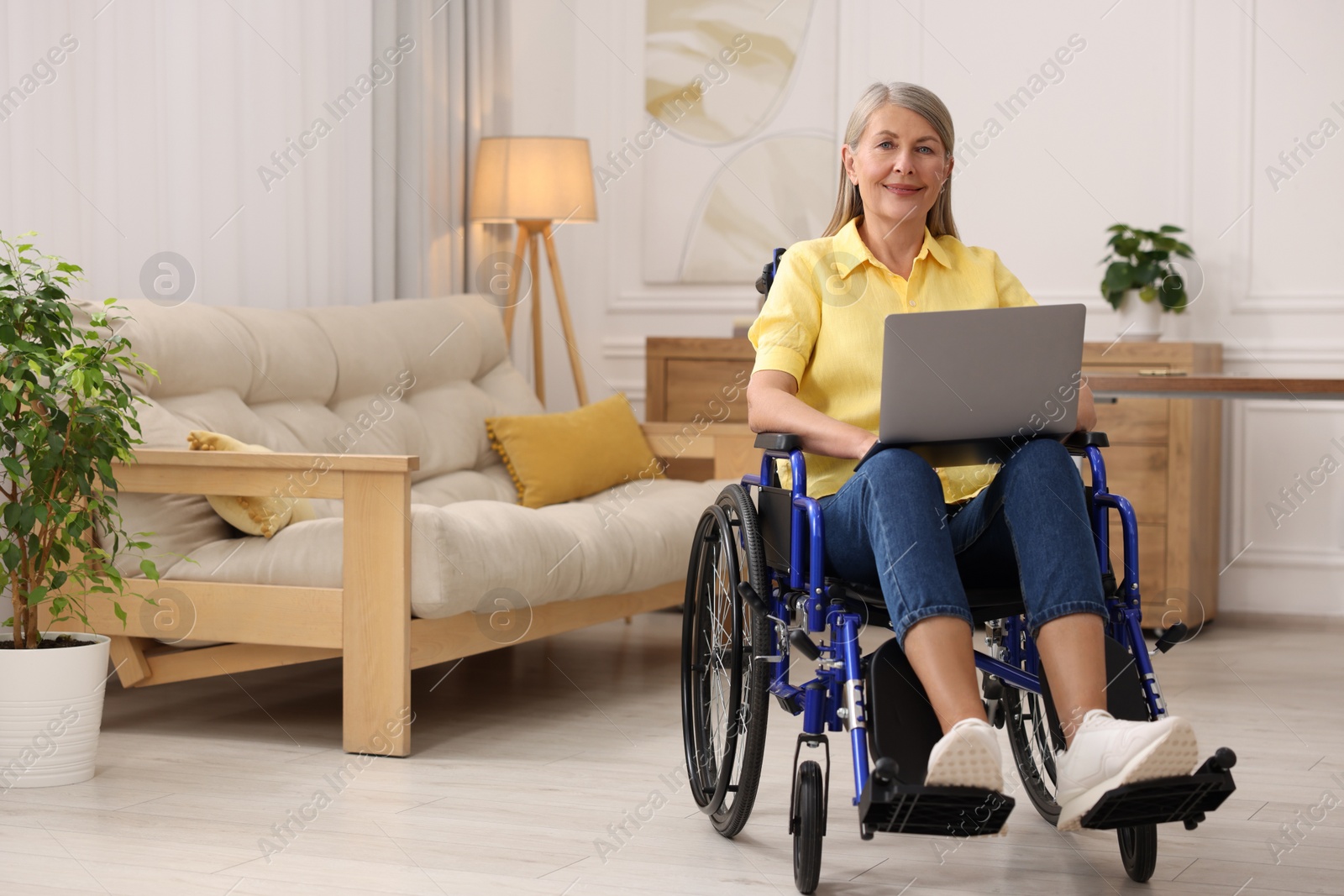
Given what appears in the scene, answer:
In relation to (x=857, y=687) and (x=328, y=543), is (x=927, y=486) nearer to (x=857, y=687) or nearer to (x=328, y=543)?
(x=857, y=687)

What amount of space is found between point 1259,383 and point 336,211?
2.27 metres

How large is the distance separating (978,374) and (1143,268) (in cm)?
246

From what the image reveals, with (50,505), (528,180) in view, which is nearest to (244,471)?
(50,505)

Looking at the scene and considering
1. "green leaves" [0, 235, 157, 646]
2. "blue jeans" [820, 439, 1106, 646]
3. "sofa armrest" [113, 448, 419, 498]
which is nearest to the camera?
"blue jeans" [820, 439, 1106, 646]

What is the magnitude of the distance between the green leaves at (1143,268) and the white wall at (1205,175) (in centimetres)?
18

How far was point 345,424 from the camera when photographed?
3096 millimetres

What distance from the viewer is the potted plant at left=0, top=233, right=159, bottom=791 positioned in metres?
2.15

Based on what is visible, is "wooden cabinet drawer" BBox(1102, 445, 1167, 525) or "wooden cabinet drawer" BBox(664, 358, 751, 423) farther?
"wooden cabinet drawer" BBox(664, 358, 751, 423)

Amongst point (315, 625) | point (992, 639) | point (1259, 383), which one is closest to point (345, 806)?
point (315, 625)

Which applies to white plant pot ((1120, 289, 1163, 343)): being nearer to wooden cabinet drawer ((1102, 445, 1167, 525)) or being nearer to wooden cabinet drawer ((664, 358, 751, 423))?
wooden cabinet drawer ((1102, 445, 1167, 525))

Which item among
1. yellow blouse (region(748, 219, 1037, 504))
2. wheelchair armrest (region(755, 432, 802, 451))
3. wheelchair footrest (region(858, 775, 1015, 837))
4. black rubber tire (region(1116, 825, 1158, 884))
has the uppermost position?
yellow blouse (region(748, 219, 1037, 504))

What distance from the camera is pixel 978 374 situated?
5.45ft

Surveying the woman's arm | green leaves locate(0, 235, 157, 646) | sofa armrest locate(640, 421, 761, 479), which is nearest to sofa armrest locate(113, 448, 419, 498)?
green leaves locate(0, 235, 157, 646)

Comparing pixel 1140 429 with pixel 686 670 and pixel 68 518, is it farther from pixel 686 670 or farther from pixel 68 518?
pixel 68 518
